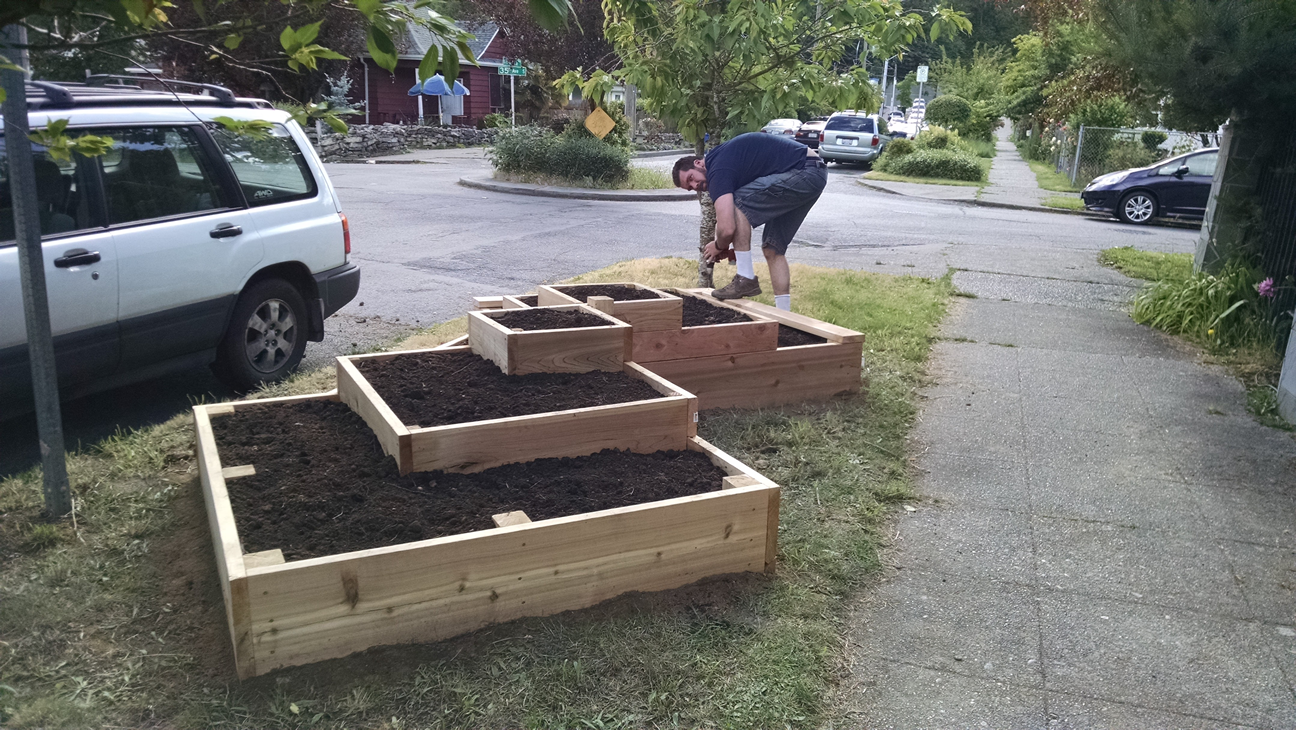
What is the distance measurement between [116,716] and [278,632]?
0.49 metres

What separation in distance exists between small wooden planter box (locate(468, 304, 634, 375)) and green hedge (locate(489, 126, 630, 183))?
1694 cm

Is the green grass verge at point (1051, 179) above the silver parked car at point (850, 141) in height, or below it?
below

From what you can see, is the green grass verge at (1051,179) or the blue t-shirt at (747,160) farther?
the green grass verge at (1051,179)

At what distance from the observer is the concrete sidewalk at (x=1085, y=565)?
3.12m

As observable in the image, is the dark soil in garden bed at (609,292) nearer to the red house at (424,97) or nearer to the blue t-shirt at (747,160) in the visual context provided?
the blue t-shirt at (747,160)

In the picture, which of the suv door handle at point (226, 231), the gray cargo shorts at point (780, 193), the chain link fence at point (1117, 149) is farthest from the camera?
the chain link fence at point (1117, 149)

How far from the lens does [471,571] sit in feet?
10.3

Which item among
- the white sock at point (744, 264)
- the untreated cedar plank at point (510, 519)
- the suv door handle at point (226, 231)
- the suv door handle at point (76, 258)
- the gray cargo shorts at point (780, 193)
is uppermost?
the gray cargo shorts at point (780, 193)

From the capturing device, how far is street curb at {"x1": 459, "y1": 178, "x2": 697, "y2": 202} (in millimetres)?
20203

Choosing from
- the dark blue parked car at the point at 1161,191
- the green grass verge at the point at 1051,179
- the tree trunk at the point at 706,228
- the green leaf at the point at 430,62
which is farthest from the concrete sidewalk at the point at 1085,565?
the green grass verge at the point at 1051,179

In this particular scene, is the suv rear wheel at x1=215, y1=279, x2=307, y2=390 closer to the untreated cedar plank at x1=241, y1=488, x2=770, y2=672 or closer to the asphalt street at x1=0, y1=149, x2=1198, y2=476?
the asphalt street at x1=0, y1=149, x2=1198, y2=476

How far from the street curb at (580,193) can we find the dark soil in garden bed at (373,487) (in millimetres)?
16198

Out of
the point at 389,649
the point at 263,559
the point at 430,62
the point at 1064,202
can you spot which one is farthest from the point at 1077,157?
the point at 430,62

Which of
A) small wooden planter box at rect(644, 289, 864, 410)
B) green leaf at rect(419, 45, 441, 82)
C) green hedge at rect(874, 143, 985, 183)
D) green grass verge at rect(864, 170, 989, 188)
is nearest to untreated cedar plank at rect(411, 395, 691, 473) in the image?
small wooden planter box at rect(644, 289, 864, 410)
